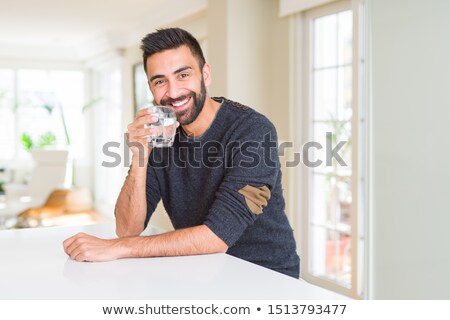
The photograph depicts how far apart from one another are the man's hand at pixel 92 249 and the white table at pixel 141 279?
0.7 inches

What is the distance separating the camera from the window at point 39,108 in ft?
31.6

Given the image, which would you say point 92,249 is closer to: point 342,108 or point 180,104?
point 180,104

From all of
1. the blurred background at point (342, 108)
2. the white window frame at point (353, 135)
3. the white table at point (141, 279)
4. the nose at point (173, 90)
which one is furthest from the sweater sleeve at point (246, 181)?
the white window frame at point (353, 135)

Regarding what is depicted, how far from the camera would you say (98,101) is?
934 cm

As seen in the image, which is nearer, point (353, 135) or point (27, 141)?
point (353, 135)

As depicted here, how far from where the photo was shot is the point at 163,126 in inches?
63.6

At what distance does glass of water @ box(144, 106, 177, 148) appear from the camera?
5.18 feet

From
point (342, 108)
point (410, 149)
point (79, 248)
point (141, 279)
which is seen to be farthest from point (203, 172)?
point (342, 108)

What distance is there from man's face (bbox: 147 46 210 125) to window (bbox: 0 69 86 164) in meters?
8.29

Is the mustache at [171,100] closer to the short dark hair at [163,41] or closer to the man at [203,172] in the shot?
the man at [203,172]

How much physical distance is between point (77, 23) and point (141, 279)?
260 inches

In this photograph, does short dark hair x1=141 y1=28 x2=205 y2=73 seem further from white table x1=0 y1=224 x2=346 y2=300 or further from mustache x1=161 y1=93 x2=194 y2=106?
white table x1=0 y1=224 x2=346 y2=300
